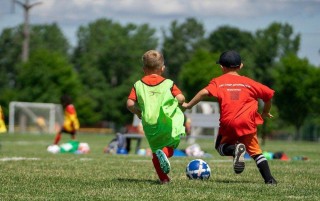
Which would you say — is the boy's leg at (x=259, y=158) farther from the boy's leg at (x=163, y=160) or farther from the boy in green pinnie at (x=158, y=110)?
the boy's leg at (x=163, y=160)

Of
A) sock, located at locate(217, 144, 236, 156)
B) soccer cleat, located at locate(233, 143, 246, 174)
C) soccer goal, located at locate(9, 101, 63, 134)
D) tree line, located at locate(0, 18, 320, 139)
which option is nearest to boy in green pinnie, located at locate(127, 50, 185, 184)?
sock, located at locate(217, 144, 236, 156)

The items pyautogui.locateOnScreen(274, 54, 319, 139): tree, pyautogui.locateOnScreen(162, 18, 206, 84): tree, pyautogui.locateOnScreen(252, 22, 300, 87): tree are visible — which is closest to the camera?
pyautogui.locateOnScreen(274, 54, 319, 139): tree

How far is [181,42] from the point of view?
108 m

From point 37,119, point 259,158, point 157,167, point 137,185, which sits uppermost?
point 259,158

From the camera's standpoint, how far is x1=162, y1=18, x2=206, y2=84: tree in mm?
107812

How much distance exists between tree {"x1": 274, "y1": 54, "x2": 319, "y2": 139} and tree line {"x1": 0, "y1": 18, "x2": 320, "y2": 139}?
9cm

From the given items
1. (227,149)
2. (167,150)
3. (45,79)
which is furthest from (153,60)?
(45,79)

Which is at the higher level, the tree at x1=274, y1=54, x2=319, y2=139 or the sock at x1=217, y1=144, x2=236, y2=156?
the sock at x1=217, y1=144, x2=236, y2=156

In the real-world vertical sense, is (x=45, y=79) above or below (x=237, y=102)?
below

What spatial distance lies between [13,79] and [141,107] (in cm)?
9558

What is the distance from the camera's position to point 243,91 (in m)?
10.7

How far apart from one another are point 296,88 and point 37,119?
2395 centimetres

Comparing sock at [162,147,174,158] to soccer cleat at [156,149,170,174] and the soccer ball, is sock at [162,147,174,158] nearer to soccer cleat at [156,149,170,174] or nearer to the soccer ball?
soccer cleat at [156,149,170,174]

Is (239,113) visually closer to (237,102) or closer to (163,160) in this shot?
(237,102)
